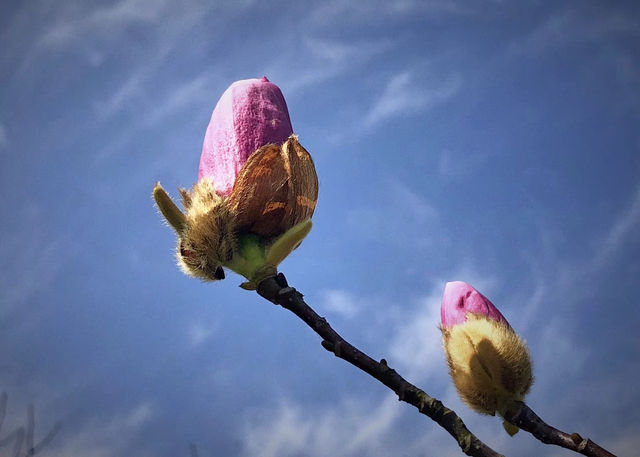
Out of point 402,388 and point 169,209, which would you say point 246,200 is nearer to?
point 169,209

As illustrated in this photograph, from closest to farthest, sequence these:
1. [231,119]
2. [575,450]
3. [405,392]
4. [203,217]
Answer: [405,392] < [575,450] < [203,217] < [231,119]

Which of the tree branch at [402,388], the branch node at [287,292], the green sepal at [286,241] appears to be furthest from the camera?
the green sepal at [286,241]

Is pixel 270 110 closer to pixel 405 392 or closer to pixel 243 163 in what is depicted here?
pixel 243 163

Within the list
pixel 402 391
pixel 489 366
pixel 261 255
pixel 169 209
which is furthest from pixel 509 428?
pixel 169 209

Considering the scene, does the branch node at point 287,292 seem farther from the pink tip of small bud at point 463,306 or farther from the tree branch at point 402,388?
the pink tip of small bud at point 463,306

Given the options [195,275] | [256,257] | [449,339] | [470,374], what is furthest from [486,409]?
[195,275]

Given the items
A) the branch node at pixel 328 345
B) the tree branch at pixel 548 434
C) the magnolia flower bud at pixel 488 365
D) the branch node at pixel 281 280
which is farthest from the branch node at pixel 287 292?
the tree branch at pixel 548 434
